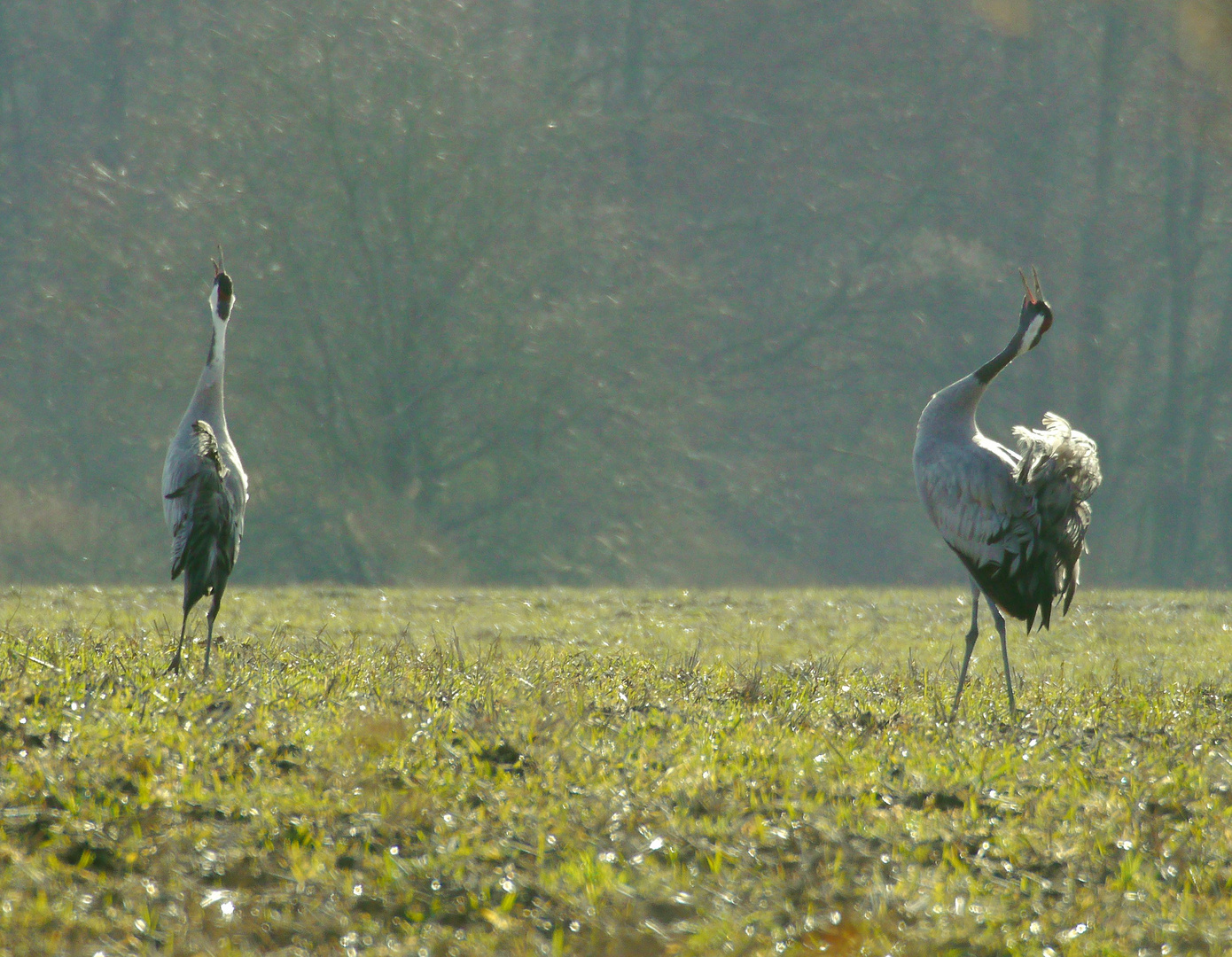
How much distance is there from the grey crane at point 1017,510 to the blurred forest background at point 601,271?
847 centimetres

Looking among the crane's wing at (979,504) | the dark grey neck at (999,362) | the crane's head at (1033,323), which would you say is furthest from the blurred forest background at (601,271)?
the crane's wing at (979,504)

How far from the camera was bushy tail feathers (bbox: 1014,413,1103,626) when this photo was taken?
27.9 feet

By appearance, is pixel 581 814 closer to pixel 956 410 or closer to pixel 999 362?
pixel 956 410

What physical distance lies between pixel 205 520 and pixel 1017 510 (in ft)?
16.2

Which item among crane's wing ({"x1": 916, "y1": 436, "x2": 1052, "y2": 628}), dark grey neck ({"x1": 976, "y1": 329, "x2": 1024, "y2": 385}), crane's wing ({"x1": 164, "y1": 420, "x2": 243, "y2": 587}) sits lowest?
crane's wing ({"x1": 164, "y1": 420, "x2": 243, "y2": 587})

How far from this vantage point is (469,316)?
27.0 metres

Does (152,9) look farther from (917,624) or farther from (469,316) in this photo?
(917,624)

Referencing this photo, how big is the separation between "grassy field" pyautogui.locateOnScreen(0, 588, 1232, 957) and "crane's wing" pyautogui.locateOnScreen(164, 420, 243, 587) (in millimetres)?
602

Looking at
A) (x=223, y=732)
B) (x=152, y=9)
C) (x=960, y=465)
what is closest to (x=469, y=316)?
(x=152, y=9)

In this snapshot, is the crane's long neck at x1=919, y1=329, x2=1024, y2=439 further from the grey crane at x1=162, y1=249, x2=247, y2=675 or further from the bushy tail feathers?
the grey crane at x1=162, y1=249, x2=247, y2=675

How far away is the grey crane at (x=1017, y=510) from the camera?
28.1 ft

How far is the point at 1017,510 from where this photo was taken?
884 centimetres

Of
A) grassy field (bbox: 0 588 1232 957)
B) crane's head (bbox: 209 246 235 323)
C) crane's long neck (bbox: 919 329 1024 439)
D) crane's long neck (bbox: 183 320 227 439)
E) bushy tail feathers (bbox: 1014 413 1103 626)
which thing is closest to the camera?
grassy field (bbox: 0 588 1232 957)

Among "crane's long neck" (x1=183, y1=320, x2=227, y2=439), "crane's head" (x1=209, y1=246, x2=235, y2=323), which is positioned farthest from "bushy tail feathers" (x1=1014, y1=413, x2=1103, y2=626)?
"crane's head" (x1=209, y1=246, x2=235, y2=323)
